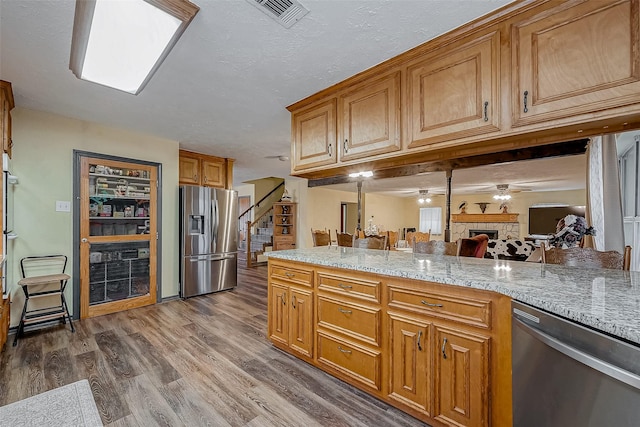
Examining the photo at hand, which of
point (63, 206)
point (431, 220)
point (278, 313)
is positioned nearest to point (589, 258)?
point (278, 313)

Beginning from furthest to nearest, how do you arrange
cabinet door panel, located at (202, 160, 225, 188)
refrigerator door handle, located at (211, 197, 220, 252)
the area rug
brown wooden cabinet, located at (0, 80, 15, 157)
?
cabinet door panel, located at (202, 160, 225, 188) → refrigerator door handle, located at (211, 197, 220, 252) → brown wooden cabinet, located at (0, 80, 15, 157) → the area rug

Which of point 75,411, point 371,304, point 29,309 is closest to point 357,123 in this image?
point 371,304

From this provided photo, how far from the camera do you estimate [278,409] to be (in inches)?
67.1

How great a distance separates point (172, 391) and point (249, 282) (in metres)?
3.38

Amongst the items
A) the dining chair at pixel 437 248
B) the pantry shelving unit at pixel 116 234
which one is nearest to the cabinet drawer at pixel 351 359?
the dining chair at pixel 437 248

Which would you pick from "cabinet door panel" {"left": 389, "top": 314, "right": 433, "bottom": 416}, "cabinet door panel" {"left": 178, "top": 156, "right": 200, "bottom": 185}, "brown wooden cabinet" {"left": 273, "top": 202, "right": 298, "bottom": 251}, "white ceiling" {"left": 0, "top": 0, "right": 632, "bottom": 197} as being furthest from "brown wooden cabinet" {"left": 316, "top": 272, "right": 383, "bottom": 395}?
"brown wooden cabinet" {"left": 273, "top": 202, "right": 298, "bottom": 251}

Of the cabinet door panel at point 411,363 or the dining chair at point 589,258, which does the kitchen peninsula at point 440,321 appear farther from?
the dining chair at point 589,258

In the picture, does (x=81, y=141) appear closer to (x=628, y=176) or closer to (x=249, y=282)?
(x=249, y=282)

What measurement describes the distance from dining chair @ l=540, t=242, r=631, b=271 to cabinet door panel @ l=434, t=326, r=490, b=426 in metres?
0.97

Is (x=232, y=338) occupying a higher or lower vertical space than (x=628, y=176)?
lower

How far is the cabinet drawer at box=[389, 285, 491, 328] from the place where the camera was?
1.34 meters

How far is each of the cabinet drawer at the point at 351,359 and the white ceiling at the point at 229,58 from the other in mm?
1995

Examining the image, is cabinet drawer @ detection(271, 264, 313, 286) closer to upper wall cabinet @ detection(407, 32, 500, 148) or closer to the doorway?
upper wall cabinet @ detection(407, 32, 500, 148)

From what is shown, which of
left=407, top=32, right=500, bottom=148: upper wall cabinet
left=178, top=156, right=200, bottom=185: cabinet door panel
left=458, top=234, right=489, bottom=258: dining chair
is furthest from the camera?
left=178, top=156, right=200, bottom=185: cabinet door panel
